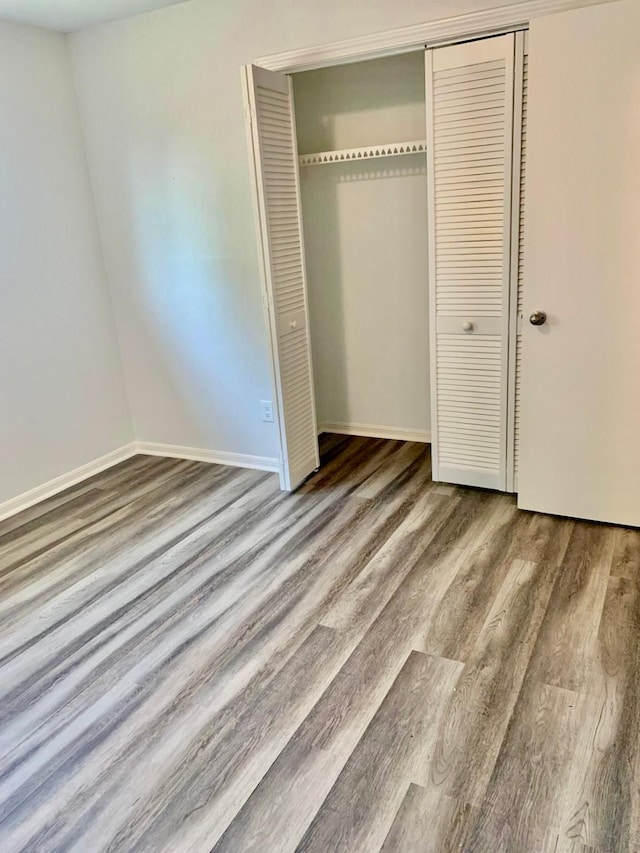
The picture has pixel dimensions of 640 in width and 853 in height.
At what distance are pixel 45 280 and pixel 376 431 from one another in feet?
7.28

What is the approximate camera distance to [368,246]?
12.7ft

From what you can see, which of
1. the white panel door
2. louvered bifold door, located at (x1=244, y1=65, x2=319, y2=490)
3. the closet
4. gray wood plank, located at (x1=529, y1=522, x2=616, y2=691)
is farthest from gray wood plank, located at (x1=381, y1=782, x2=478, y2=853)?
louvered bifold door, located at (x1=244, y1=65, x2=319, y2=490)

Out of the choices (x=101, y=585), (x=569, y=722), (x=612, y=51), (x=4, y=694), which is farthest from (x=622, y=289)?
(x=4, y=694)

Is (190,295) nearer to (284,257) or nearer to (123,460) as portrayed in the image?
(284,257)

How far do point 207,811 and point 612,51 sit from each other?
2.82 meters

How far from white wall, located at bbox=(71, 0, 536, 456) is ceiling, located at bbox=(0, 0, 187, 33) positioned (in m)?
0.08

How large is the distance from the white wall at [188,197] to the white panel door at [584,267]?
901mm

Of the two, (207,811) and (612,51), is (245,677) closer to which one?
(207,811)

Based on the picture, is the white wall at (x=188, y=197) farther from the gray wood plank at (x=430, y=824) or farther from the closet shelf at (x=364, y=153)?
the gray wood plank at (x=430, y=824)

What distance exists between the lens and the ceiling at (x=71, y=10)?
9.88ft

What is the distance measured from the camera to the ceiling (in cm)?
301

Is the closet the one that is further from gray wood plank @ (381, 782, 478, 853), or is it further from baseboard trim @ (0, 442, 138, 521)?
gray wood plank @ (381, 782, 478, 853)

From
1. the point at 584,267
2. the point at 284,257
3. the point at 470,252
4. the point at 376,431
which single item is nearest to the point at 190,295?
the point at 284,257

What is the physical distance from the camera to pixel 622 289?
249cm
